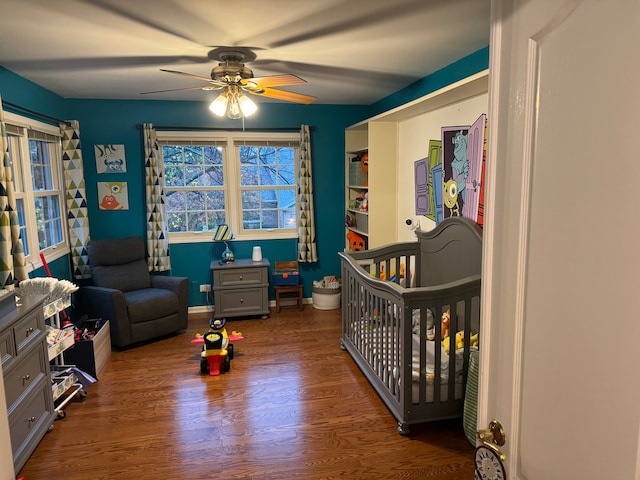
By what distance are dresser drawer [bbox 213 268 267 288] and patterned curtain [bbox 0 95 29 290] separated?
1952 millimetres

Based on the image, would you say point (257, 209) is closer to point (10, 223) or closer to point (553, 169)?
point (10, 223)

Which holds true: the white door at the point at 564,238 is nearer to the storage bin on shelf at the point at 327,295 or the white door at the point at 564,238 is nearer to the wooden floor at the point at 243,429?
the wooden floor at the point at 243,429

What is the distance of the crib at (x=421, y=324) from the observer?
2.51 metres

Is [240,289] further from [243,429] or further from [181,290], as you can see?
[243,429]

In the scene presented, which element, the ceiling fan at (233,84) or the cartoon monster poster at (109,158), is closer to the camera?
the ceiling fan at (233,84)

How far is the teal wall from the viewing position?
4.55m

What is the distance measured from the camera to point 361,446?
2492 mm

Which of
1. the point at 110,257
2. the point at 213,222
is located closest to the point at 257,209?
the point at 213,222

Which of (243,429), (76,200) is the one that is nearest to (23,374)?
(243,429)

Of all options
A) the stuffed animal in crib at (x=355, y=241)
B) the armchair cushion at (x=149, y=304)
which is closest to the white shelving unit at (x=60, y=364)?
the armchair cushion at (x=149, y=304)

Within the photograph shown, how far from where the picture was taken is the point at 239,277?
4.71m

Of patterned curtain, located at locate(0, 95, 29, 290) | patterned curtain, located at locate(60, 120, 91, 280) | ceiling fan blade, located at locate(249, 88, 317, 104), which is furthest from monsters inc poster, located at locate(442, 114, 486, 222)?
patterned curtain, located at locate(60, 120, 91, 280)

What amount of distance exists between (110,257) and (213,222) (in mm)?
1149

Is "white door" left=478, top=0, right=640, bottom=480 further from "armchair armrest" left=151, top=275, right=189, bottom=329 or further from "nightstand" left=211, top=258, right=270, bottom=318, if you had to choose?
"nightstand" left=211, top=258, right=270, bottom=318
